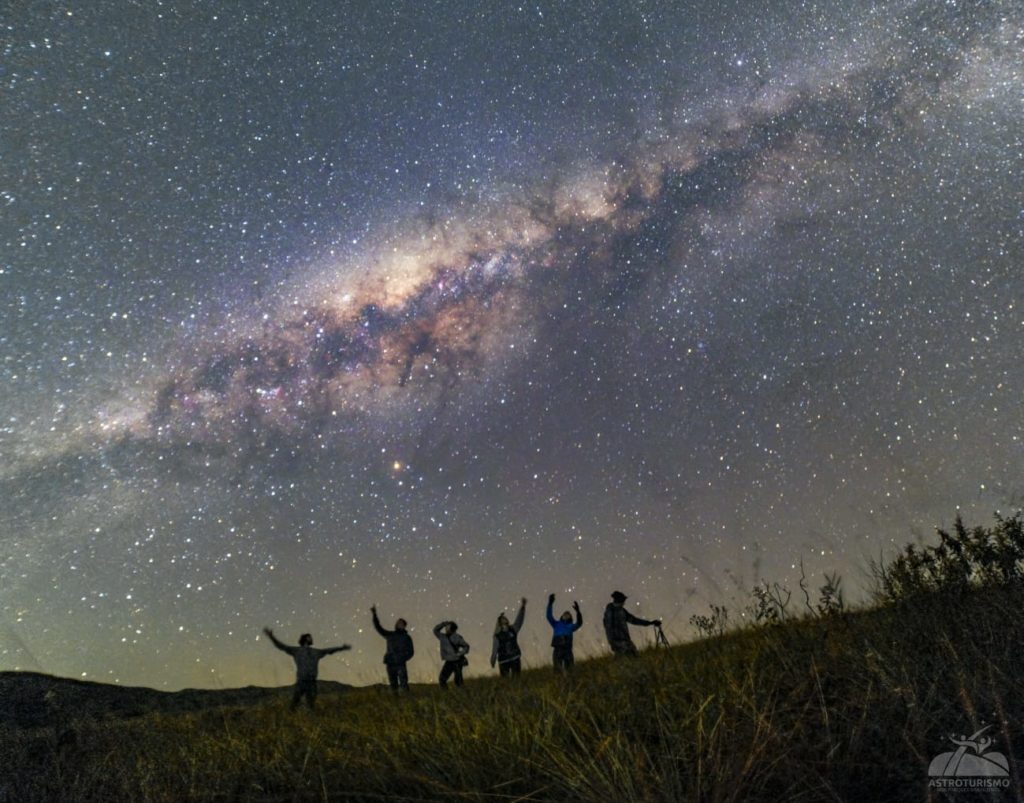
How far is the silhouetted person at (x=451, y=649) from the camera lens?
11888 mm

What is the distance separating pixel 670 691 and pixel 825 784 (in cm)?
157

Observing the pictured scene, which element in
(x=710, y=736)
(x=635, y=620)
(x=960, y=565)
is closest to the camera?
(x=710, y=736)

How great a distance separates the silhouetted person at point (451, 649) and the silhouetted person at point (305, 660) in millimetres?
1684

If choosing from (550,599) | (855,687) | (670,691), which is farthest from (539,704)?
(550,599)

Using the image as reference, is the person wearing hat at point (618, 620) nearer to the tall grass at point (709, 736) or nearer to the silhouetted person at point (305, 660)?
the silhouetted person at point (305, 660)

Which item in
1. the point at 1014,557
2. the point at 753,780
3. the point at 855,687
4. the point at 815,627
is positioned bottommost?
the point at 753,780

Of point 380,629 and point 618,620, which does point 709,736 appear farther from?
point 380,629

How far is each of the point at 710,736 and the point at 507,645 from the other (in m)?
9.80

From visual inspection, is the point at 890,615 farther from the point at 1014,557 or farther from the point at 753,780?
the point at 753,780

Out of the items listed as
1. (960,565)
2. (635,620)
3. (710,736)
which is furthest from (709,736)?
(635,620)

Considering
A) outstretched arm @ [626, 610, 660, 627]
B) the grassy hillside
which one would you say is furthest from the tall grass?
outstretched arm @ [626, 610, 660, 627]

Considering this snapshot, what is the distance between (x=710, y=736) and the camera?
9.56 ft

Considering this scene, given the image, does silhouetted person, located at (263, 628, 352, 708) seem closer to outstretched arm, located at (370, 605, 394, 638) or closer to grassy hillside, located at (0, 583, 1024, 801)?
outstretched arm, located at (370, 605, 394, 638)

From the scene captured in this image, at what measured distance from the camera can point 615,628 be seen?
11969 mm
